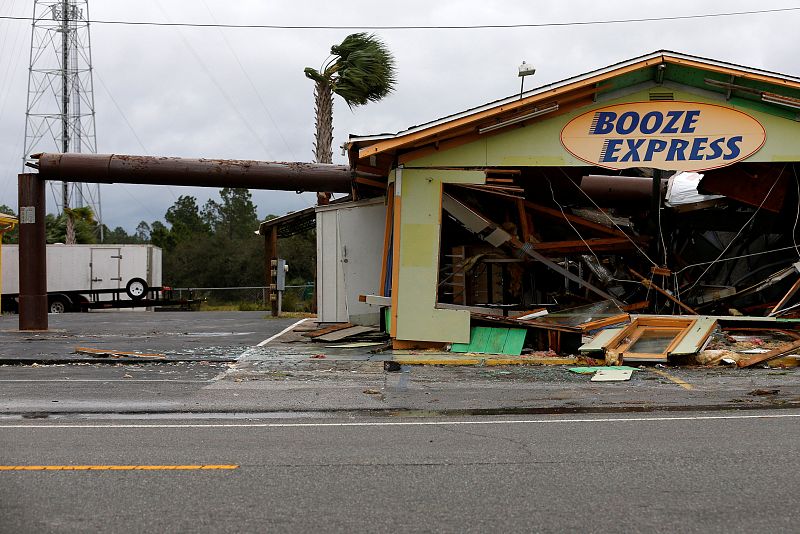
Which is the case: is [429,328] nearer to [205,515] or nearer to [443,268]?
[443,268]

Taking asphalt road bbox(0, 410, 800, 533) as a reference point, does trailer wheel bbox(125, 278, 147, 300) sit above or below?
above

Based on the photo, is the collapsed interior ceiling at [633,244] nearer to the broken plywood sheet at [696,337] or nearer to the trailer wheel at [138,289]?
the broken plywood sheet at [696,337]

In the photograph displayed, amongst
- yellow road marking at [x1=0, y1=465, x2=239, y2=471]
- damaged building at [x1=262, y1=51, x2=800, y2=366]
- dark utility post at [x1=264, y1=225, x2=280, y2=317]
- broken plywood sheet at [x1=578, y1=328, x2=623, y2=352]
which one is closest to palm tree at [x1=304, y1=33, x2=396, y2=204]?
dark utility post at [x1=264, y1=225, x2=280, y2=317]

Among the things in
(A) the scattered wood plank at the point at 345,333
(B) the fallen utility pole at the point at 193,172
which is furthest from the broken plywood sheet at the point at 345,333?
(B) the fallen utility pole at the point at 193,172

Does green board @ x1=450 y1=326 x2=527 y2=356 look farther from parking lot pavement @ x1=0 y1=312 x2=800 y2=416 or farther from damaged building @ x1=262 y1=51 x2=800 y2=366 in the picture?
parking lot pavement @ x1=0 y1=312 x2=800 y2=416

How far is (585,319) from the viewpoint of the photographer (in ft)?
51.6

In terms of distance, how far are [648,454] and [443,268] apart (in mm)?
11842

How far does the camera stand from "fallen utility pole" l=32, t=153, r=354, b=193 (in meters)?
19.3

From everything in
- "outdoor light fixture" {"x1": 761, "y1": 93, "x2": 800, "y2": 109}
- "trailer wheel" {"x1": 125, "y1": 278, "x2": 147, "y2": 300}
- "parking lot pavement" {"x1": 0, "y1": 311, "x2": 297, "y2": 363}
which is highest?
"outdoor light fixture" {"x1": 761, "y1": 93, "x2": 800, "y2": 109}

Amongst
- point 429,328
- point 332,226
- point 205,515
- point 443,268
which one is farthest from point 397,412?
point 332,226

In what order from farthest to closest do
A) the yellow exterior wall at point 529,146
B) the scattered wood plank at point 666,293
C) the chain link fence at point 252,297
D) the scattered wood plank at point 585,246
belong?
1. the chain link fence at point 252,297
2. the scattered wood plank at point 585,246
3. the scattered wood plank at point 666,293
4. the yellow exterior wall at point 529,146

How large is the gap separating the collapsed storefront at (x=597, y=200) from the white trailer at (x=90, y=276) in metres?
19.3

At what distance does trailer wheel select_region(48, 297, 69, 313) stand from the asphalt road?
29887 mm

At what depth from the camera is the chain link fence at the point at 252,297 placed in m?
33.5
